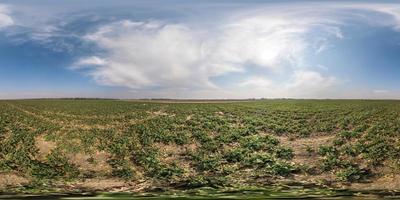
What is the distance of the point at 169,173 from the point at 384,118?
46.3 feet

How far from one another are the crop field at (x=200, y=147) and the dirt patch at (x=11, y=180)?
0.04 meters

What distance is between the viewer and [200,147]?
92.6 ft

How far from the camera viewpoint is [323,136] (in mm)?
29297

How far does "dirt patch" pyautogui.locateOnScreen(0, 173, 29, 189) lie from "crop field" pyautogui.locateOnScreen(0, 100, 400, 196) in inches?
1.5

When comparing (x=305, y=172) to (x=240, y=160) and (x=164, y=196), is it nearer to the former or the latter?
(x=240, y=160)

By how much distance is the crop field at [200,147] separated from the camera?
24.0 meters

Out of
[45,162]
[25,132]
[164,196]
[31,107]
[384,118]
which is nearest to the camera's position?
[164,196]

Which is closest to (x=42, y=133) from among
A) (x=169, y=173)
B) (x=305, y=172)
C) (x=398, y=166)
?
(x=169, y=173)

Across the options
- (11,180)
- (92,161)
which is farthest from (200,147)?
(11,180)

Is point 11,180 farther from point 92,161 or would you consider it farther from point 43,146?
point 43,146

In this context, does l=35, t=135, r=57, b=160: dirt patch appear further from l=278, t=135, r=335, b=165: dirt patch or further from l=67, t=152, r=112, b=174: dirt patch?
l=278, t=135, r=335, b=165: dirt patch

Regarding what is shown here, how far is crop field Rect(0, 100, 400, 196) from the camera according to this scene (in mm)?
23984

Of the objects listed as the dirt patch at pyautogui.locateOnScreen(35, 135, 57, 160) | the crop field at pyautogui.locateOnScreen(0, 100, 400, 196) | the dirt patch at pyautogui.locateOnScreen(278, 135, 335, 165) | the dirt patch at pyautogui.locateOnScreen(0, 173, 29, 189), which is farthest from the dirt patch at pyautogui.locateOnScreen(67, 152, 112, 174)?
the dirt patch at pyautogui.locateOnScreen(278, 135, 335, 165)

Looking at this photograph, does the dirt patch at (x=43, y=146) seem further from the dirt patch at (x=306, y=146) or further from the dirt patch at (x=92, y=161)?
the dirt patch at (x=306, y=146)
